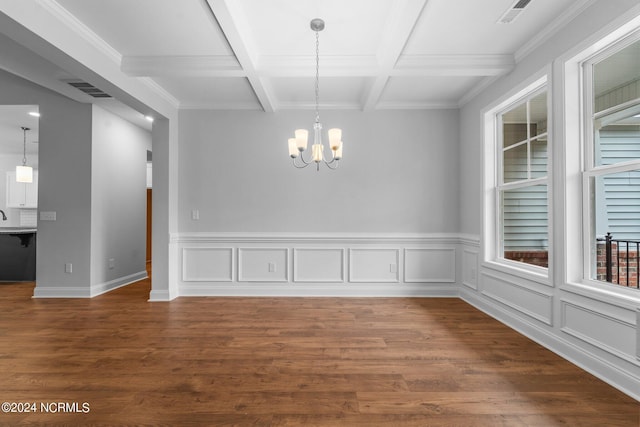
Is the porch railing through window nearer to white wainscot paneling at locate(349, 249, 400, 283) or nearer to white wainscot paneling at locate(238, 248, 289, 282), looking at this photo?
white wainscot paneling at locate(349, 249, 400, 283)

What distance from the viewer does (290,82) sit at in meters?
4.10

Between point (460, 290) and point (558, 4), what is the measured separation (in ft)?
11.2

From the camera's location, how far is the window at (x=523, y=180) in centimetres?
323

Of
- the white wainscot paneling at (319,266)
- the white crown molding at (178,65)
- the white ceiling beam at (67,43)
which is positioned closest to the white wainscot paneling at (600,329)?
the white wainscot paneling at (319,266)

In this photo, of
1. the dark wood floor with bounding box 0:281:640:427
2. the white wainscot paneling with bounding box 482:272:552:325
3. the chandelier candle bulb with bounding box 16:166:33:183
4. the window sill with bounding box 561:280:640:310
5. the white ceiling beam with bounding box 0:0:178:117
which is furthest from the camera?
the chandelier candle bulb with bounding box 16:166:33:183

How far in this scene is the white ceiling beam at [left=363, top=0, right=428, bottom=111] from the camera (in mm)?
2480

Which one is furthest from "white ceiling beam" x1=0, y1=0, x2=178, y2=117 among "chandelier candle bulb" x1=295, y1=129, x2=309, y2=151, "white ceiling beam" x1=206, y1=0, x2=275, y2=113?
"chandelier candle bulb" x1=295, y1=129, x2=309, y2=151

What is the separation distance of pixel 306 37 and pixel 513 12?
5.53 ft

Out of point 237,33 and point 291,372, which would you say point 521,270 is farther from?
point 237,33

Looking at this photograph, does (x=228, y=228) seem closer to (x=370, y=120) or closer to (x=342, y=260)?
(x=342, y=260)

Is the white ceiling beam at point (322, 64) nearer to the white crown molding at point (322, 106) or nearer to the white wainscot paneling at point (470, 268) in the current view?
the white crown molding at point (322, 106)

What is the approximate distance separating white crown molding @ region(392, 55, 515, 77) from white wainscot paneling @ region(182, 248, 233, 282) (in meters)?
3.28

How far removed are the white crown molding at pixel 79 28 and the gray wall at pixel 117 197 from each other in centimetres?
191

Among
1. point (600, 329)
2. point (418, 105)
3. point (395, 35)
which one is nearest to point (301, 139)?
point (395, 35)
